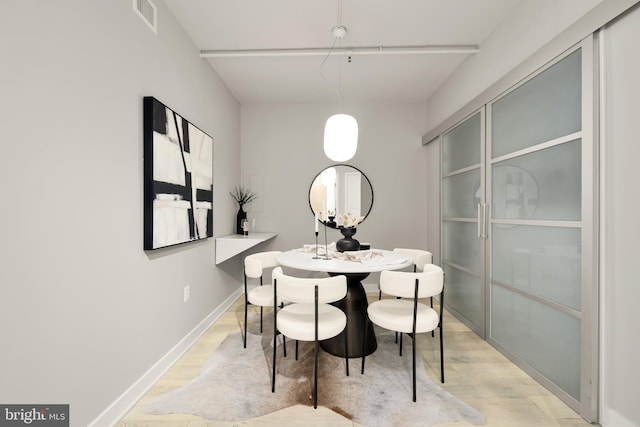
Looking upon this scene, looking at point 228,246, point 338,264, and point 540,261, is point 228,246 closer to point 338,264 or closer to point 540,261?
point 338,264

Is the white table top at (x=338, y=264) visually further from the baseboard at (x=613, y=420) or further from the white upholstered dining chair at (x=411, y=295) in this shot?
the baseboard at (x=613, y=420)

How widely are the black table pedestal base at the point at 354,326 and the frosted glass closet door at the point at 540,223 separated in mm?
1102

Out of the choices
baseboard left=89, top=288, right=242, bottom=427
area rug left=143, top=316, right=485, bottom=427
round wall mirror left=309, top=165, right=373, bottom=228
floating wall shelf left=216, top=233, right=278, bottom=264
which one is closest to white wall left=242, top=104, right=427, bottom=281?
round wall mirror left=309, top=165, right=373, bottom=228

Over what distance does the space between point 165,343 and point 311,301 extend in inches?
47.4

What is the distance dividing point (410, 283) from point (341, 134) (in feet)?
4.24

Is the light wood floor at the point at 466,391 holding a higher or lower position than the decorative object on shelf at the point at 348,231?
lower

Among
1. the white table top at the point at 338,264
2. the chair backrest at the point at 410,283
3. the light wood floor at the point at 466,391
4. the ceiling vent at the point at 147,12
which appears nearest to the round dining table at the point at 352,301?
the white table top at the point at 338,264

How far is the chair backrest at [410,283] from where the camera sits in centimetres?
171

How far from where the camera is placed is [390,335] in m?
2.62

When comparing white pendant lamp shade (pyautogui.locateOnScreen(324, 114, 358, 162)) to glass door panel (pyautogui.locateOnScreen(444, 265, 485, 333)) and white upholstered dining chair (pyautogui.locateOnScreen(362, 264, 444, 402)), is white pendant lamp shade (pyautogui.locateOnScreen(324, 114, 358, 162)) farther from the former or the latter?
glass door panel (pyautogui.locateOnScreen(444, 265, 485, 333))

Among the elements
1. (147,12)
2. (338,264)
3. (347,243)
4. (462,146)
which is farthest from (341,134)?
(147,12)

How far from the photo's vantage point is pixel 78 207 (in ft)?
4.29

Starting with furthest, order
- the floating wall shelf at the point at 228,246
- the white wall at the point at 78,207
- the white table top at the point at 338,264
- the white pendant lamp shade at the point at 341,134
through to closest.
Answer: the floating wall shelf at the point at 228,246, the white pendant lamp shade at the point at 341,134, the white table top at the point at 338,264, the white wall at the point at 78,207

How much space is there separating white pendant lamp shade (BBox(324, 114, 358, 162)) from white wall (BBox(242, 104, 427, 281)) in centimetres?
157
